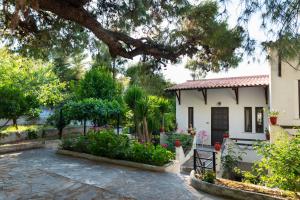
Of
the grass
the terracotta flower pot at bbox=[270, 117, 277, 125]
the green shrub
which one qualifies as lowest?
the grass

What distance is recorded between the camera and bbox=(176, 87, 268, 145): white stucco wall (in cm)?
1568

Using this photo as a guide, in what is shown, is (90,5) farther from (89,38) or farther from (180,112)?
(180,112)

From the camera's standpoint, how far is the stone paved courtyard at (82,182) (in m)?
5.75

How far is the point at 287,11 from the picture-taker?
15.5 ft

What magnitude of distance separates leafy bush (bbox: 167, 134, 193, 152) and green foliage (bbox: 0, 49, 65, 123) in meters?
5.77

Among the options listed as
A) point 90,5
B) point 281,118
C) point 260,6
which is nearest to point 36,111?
point 90,5

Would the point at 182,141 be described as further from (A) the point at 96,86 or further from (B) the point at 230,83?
(A) the point at 96,86

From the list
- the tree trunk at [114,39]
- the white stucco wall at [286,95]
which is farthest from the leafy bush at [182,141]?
the tree trunk at [114,39]

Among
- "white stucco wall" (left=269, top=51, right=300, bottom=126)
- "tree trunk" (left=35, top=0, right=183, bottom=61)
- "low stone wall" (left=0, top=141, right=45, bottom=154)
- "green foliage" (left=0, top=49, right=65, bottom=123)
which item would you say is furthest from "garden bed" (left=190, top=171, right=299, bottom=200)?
"green foliage" (left=0, top=49, right=65, bottom=123)

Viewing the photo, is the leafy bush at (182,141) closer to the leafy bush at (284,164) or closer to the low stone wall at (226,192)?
the low stone wall at (226,192)

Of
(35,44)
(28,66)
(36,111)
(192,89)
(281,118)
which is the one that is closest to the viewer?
(35,44)

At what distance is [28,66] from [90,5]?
9.39 metres

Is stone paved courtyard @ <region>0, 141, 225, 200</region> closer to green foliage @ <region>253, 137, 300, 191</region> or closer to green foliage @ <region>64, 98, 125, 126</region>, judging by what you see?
green foliage @ <region>253, 137, 300, 191</region>

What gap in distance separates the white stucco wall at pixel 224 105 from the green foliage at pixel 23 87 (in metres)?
7.66
